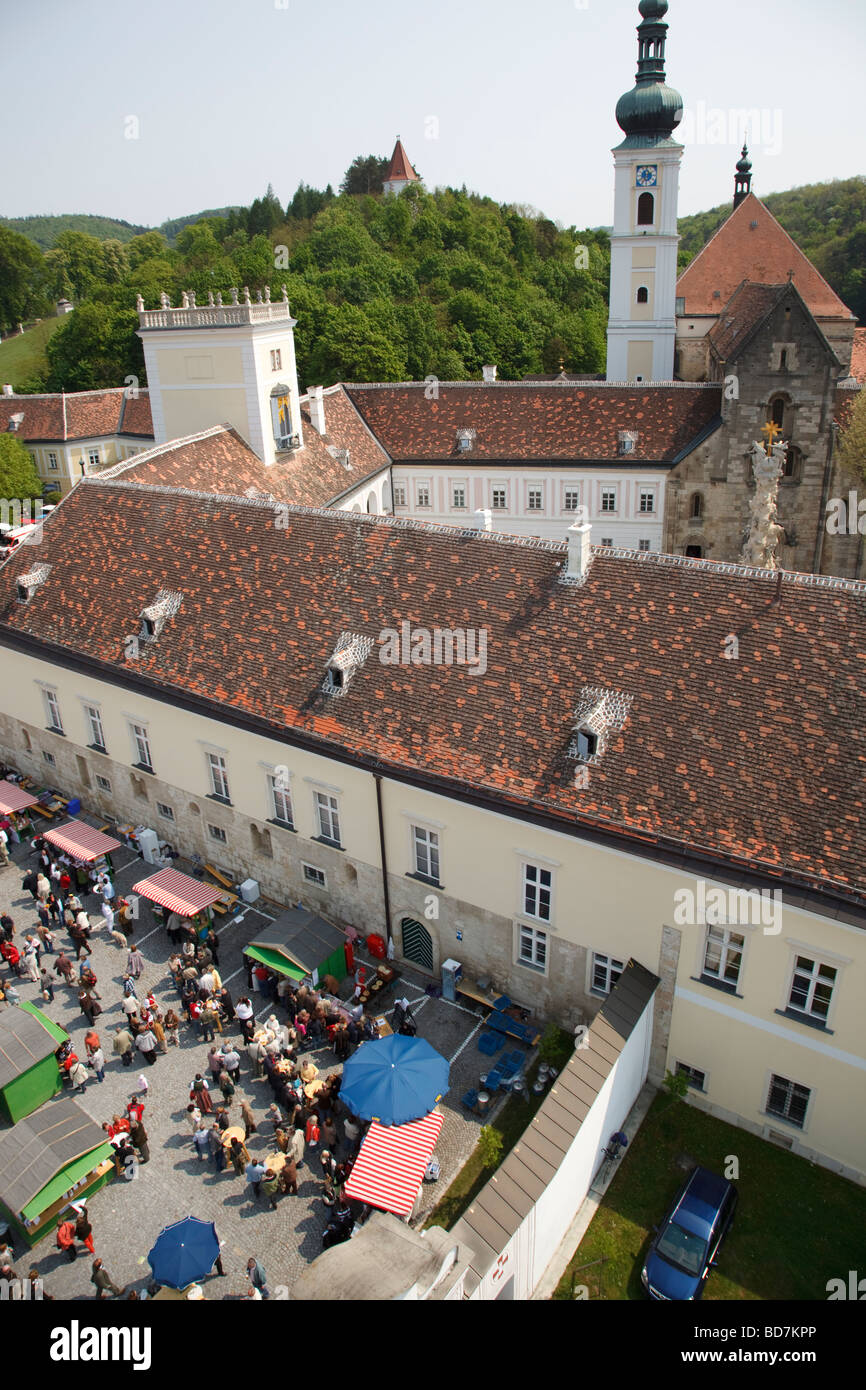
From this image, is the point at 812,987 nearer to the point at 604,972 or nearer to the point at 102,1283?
the point at 604,972

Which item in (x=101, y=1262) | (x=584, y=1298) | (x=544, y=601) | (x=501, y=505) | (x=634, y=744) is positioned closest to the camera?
(x=584, y=1298)

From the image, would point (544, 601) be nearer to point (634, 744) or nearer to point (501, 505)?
point (634, 744)

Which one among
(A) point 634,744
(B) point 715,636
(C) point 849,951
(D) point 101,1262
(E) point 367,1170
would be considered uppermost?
(B) point 715,636

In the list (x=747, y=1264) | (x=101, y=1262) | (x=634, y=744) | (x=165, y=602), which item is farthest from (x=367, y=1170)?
(x=165, y=602)

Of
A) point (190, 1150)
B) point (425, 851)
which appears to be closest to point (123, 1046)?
point (190, 1150)

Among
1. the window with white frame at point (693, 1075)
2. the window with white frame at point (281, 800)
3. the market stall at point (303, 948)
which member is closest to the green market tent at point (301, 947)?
the market stall at point (303, 948)

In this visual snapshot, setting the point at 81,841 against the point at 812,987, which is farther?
the point at 81,841
